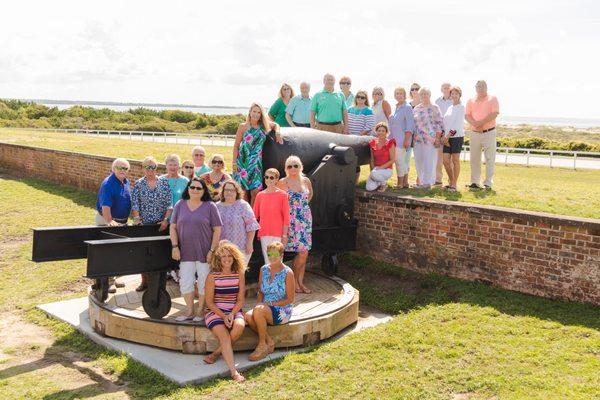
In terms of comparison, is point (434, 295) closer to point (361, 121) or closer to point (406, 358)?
point (406, 358)

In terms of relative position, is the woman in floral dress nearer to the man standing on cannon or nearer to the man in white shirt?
the man standing on cannon

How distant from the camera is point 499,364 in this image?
18.3 feet

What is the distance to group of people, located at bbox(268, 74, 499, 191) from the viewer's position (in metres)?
8.81

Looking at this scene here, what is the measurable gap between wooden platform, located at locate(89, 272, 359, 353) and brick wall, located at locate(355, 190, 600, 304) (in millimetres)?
1405

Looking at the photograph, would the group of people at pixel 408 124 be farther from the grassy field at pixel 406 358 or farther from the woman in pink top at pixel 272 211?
the woman in pink top at pixel 272 211

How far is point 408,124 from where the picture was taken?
8883 millimetres

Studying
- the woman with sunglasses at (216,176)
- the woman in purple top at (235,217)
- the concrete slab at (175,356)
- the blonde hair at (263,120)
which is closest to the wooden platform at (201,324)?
the concrete slab at (175,356)

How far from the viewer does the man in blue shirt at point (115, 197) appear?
7195mm

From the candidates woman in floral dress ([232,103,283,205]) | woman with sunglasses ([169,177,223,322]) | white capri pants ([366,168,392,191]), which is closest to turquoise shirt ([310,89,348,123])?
white capri pants ([366,168,392,191])


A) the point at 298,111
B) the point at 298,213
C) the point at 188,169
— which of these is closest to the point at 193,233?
the point at 188,169

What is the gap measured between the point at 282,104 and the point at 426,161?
2.18m

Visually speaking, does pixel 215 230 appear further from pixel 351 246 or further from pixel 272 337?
pixel 351 246

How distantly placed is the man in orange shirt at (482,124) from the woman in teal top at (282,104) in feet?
8.07

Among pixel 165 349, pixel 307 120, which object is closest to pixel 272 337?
pixel 165 349
